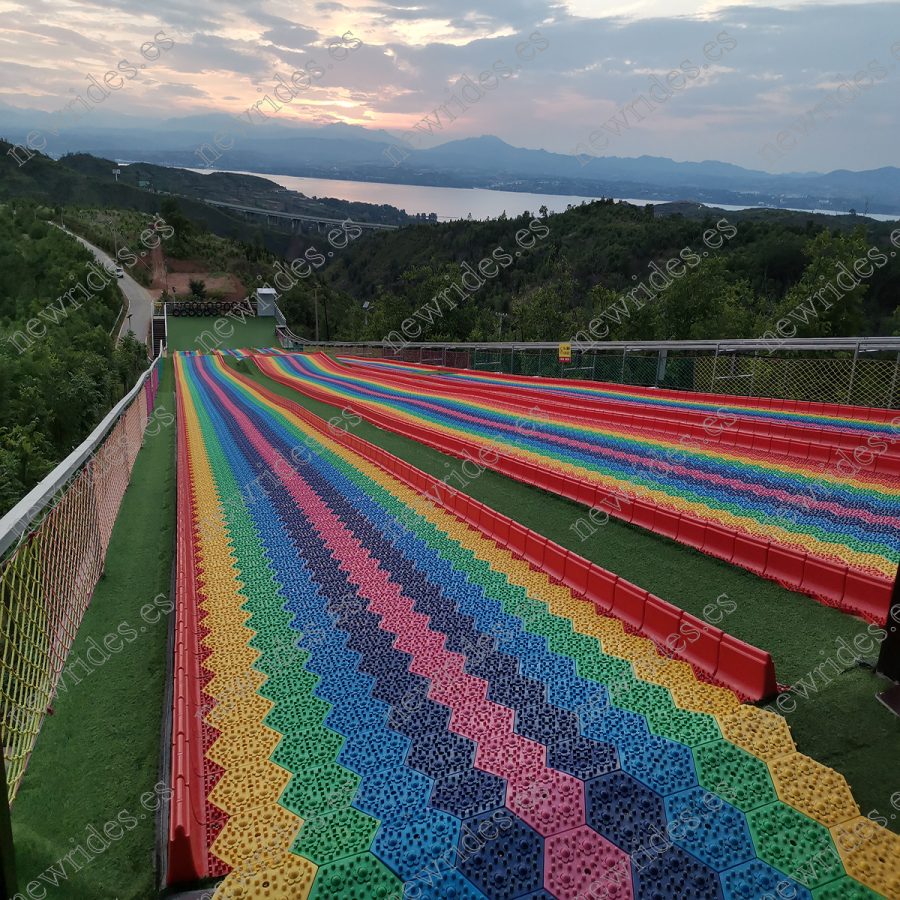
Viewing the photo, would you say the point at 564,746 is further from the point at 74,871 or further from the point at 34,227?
the point at 34,227

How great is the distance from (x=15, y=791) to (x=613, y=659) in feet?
10.2

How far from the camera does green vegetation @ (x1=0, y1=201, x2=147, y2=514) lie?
16.1 m

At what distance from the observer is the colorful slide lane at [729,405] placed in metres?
8.67

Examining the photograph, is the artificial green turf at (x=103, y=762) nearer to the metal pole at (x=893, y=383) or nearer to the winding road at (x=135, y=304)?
the metal pole at (x=893, y=383)

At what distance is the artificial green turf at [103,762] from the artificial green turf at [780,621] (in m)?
2.97

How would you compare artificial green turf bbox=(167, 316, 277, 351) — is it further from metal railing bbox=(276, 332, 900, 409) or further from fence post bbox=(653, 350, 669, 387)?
→ fence post bbox=(653, 350, 669, 387)

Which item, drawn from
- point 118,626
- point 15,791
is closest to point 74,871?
point 15,791

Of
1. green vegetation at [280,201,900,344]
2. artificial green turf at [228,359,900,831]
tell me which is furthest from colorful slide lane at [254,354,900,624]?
green vegetation at [280,201,900,344]

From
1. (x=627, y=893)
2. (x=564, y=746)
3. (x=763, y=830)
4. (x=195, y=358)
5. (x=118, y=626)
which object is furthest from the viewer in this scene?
(x=195, y=358)

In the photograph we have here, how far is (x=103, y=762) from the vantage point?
332 cm

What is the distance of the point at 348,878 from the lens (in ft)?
7.10

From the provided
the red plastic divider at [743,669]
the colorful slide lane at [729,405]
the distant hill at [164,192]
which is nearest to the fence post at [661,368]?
the colorful slide lane at [729,405]

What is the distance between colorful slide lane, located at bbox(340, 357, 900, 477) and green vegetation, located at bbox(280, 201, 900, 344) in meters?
10.2

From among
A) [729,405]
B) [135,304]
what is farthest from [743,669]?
[135,304]
